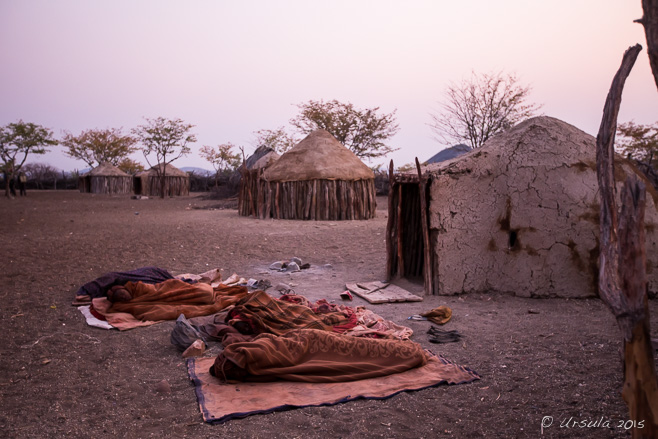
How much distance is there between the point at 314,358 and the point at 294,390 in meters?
0.33

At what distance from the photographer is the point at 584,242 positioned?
5277mm

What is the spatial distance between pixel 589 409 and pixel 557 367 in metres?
0.68

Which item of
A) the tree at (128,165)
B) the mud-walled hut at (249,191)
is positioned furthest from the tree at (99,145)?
the mud-walled hut at (249,191)

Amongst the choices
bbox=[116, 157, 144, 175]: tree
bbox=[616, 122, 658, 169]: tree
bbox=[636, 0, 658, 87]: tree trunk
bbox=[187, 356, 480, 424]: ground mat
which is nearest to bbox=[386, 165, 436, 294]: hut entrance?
bbox=[187, 356, 480, 424]: ground mat

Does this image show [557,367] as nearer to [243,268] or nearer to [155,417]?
[155,417]

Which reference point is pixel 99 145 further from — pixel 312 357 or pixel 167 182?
pixel 312 357

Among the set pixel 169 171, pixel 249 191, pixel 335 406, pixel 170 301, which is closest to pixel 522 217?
pixel 335 406

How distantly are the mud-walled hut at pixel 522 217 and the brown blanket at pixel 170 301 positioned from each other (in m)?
2.52

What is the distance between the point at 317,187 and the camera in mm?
14297

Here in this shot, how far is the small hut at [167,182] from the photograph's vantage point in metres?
30.4

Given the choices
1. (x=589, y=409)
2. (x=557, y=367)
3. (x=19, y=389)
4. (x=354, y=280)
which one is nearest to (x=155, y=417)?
(x=19, y=389)

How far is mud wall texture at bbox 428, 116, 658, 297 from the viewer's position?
5.30m

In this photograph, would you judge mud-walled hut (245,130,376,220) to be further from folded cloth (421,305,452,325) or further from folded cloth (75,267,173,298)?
folded cloth (421,305,452,325)

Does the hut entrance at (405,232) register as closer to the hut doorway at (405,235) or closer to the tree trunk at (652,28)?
the hut doorway at (405,235)
